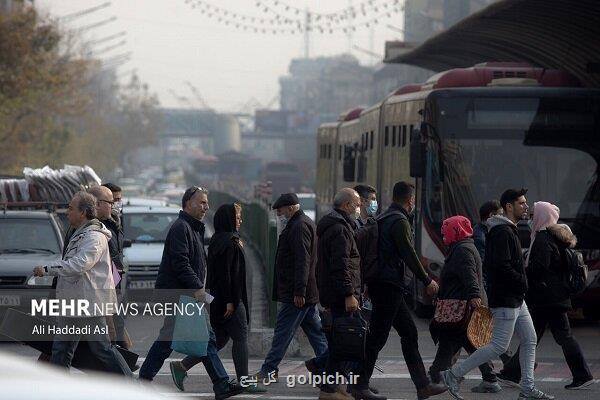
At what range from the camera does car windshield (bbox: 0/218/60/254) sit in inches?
673

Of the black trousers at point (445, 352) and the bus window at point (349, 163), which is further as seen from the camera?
the bus window at point (349, 163)

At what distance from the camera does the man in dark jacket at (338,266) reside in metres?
11.2

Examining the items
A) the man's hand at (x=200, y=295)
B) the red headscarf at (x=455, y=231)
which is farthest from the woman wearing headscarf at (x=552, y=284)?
the man's hand at (x=200, y=295)

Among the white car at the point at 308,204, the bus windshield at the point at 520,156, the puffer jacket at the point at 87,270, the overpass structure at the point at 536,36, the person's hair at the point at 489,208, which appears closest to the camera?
the puffer jacket at the point at 87,270

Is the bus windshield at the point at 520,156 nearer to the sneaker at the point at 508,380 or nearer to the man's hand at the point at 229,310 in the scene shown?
the sneaker at the point at 508,380

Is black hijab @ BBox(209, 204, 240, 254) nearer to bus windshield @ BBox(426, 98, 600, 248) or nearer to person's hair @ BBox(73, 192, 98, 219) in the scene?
person's hair @ BBox(73, 192, 98, 219)

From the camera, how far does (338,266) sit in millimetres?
11180

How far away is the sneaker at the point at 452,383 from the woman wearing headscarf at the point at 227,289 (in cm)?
155

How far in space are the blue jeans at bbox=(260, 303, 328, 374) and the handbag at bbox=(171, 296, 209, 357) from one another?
1.08 meters

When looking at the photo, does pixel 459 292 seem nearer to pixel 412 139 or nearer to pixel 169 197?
pixel 412 139

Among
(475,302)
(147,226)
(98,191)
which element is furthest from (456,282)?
(147,226)

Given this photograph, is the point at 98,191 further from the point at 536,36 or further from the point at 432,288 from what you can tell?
the point at 536,36

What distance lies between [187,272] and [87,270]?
1.06 metres

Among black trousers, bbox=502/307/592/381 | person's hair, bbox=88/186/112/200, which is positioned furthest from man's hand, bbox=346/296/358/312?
person's hair, bbox=88/186/112/200
